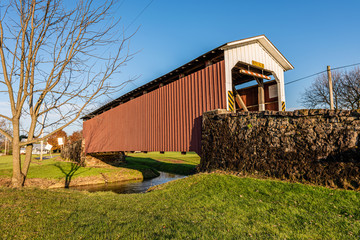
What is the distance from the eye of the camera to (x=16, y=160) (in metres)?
6.53

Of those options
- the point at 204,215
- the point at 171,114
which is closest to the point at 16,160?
the point at 204,215

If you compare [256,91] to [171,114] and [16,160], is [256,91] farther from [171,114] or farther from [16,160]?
[16,160]

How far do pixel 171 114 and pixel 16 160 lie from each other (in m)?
6.67

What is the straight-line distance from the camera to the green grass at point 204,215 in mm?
3598

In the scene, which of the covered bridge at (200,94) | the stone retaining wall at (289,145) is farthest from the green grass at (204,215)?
the covered bridge at (200,94)

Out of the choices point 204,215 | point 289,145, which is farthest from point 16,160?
point 289,145

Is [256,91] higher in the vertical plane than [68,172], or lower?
higher

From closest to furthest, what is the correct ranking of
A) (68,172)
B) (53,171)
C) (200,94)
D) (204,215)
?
1. (204,215)
2. (200,94)
3. (53,171)
4. (68,172)

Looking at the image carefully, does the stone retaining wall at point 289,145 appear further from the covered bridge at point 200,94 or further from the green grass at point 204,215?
the covered bridge at point 200,94

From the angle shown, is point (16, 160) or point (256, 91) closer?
point (16, 160)

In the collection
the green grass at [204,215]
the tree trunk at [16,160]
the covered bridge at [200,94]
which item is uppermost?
the covered bridge at [200,94]

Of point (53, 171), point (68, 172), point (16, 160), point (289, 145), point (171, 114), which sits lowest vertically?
point (68, 172)

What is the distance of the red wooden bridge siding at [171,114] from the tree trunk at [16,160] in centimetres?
616

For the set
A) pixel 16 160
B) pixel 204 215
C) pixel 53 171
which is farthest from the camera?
pixel 53 171
